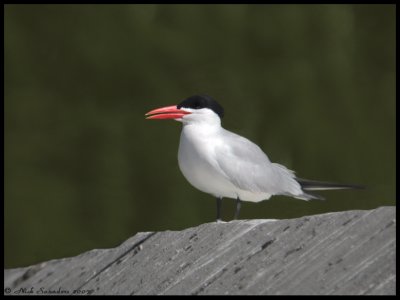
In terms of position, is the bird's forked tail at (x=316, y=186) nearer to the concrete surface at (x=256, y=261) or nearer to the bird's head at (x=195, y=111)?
the bird's head at (x=195, y=111)

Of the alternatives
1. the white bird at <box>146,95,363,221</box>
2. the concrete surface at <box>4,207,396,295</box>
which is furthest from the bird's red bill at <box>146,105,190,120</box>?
the concrete surface at <box>4,207,396,295</box>

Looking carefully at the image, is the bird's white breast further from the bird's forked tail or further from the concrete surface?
the concrete surface

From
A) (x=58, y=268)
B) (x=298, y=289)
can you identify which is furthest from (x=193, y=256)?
(x=58, y=268)

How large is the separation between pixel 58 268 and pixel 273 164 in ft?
4.94

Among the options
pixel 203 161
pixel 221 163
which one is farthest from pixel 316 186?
pixel 203 161

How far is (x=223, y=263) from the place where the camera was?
13.4ft

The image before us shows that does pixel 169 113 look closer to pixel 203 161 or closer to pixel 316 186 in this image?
pixel 203 161

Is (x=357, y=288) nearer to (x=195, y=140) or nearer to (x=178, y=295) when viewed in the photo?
(x=178, y=295)

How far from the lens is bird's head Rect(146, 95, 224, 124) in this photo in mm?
5527

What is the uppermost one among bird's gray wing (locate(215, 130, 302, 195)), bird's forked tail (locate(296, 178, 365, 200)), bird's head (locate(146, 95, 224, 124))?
bird's head (locate(146, 95, 224, 124))

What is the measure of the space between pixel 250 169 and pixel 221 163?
225mm

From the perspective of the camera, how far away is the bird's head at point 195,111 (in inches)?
218

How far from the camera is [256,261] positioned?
3857mm
